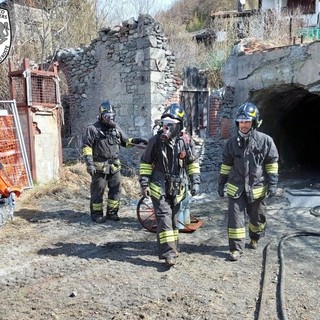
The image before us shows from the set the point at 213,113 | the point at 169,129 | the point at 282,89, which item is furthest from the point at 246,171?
the point at 213,113

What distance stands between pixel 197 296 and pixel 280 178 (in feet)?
25.3

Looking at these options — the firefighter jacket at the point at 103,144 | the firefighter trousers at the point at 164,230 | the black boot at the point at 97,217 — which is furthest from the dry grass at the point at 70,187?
the firefighter trousers at the point at 164,230

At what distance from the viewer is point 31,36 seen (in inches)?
606

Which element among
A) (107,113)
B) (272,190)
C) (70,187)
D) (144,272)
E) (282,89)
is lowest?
(144,272)

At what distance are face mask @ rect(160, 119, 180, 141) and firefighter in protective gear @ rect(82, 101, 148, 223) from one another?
59.1 inches

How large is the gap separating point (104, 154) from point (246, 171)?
2.47m

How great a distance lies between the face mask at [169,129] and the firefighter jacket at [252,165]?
0.78 meters

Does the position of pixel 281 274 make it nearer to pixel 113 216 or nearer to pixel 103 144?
pixel 113 216

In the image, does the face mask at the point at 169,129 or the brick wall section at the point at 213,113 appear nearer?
the face mask at the point at 169,129

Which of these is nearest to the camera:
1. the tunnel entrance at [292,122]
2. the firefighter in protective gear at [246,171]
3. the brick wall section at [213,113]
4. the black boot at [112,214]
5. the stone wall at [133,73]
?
the firefighter in protective gear at [246,171]

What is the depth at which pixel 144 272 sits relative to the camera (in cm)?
458

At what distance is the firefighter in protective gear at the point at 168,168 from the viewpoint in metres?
4.85

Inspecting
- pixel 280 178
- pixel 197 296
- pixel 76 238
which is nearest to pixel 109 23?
pixel 280 178

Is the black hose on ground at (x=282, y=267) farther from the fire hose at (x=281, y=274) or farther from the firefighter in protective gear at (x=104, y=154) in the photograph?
the firefighter in protective gear at (x=104, y=154)
